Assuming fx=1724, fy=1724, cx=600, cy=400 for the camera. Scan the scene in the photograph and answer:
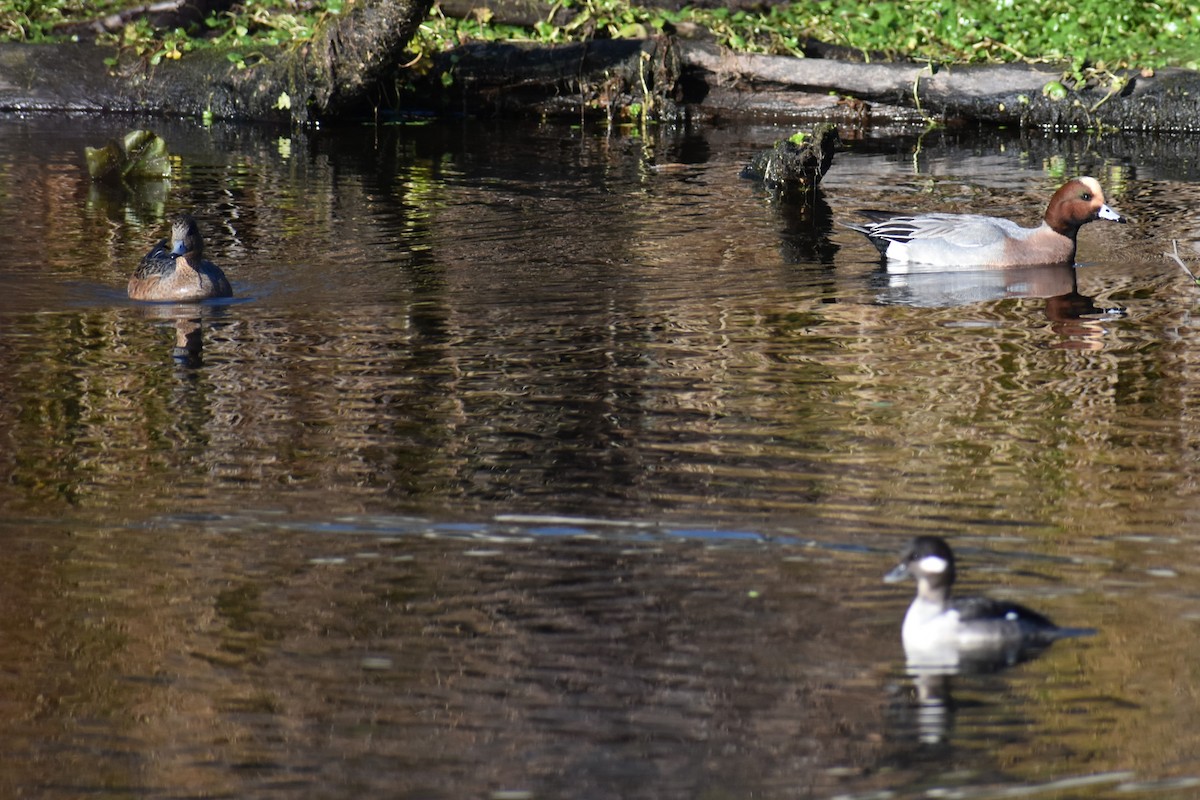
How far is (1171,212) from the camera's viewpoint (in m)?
12.6

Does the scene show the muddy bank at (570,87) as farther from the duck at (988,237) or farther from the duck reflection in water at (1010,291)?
the duck reflection in water at (1010,291)

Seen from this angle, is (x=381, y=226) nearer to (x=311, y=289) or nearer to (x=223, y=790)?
(x=311, y=289)

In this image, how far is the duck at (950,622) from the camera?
5.13 meters

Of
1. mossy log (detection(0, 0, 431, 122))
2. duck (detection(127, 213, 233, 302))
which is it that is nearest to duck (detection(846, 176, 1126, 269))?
duck (detection(127, 213, 233, 302))

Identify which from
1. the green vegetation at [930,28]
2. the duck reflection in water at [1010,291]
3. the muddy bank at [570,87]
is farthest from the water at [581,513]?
the green vegetation at [930,28]

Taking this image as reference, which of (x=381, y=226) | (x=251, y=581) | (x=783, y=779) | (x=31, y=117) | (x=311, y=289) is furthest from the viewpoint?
(x=31, y=117)

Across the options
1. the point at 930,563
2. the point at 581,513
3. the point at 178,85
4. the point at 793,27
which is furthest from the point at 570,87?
the point at 930,563

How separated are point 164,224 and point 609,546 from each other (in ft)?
24.8

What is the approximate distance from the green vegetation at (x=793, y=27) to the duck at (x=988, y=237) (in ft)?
22.1

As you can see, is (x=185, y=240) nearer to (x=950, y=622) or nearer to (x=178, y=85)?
(x=950, y=622)

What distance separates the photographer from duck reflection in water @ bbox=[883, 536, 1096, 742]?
513cm

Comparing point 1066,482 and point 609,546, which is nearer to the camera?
point 609,546

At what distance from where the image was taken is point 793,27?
62.3 ft

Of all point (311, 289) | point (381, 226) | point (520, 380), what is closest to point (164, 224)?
point (381, 226)
